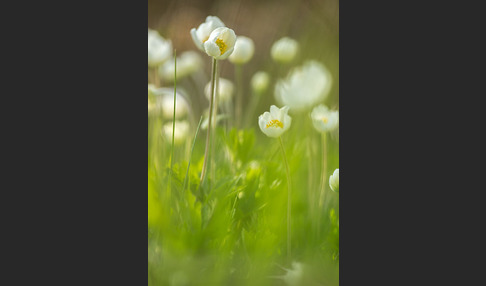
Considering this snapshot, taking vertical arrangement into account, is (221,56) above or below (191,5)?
below

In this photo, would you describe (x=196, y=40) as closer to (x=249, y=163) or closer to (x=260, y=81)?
(x=260, y=81)

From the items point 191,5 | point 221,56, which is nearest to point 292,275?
point 221,56

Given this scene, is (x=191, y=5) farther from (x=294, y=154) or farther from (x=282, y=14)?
(x=294, y=154)

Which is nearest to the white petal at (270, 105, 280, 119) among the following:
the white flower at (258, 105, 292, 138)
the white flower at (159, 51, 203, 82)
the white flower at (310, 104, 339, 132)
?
the white flower at (258, 105, 292, 138)

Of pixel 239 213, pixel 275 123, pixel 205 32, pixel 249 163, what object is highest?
pixel 205 32

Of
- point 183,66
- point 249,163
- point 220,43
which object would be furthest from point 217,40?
A: point 249,163

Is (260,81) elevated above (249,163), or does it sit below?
above

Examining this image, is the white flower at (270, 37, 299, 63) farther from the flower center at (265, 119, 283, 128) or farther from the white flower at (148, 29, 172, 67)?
the white flower at (148, 29, 172, 67)
